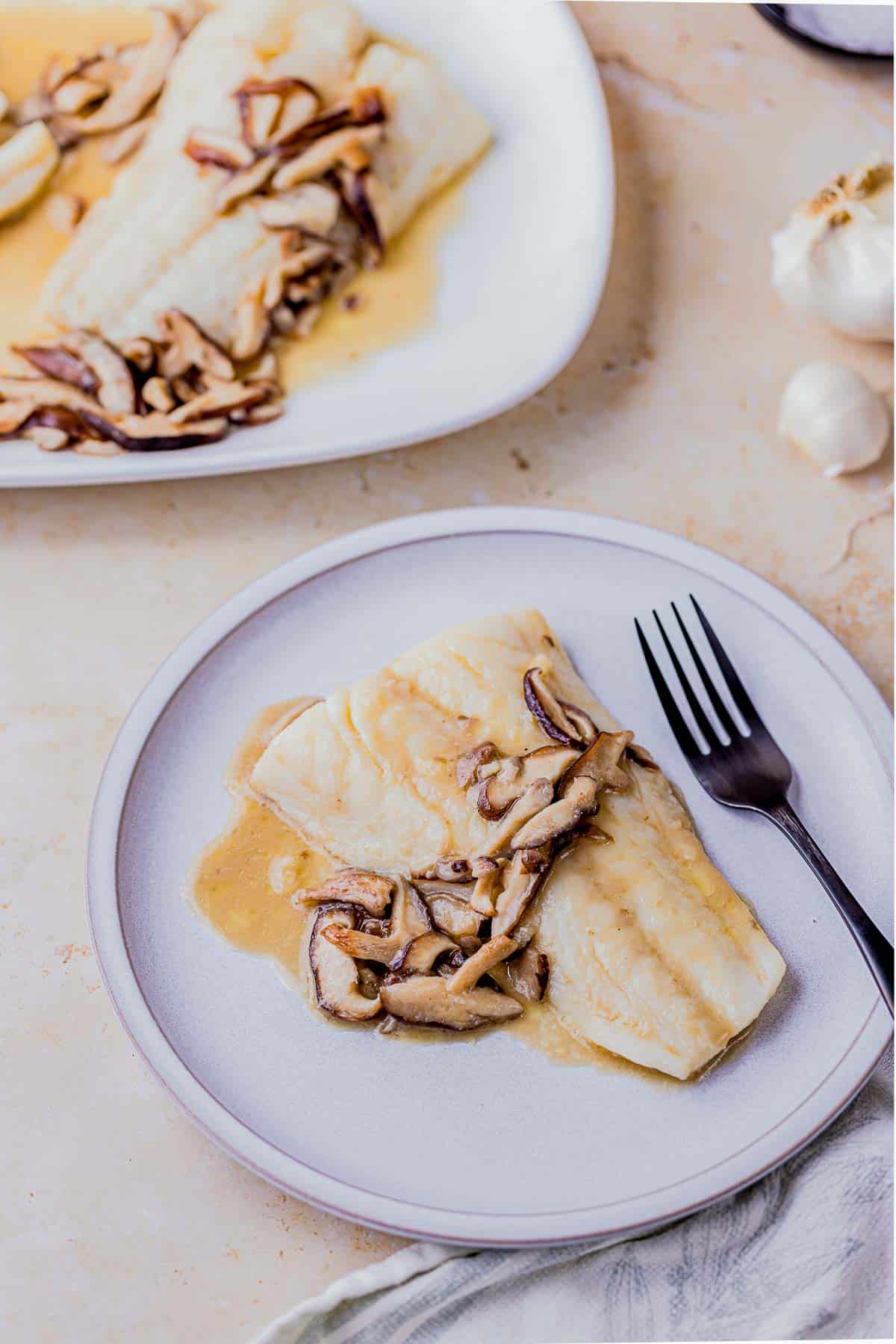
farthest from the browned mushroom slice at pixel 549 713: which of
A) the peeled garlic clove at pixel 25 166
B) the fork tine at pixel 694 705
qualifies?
the peeled garlic clove at pixel 25 166

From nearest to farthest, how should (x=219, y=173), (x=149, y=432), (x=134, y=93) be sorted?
1. (x=149, y=432)
2. (x=219, y=173)
3. (x=134, y=93)

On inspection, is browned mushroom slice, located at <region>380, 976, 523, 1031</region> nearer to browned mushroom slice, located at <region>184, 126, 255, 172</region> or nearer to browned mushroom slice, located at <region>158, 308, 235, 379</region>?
browned mushroom slice, located at <region>158, 308, 235, 379</region>

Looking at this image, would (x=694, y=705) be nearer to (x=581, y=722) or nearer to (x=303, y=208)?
(x=581, y=722)

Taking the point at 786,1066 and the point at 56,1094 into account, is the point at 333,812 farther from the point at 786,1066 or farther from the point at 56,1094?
the point at 786,1066

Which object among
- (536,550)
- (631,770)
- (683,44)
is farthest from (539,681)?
(683,44)

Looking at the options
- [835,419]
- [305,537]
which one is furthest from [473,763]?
[835,419]

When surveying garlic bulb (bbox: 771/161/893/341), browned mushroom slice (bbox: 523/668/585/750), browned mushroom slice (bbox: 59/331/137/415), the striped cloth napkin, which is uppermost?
garlic bulb (bbox: 771/161/893/341)

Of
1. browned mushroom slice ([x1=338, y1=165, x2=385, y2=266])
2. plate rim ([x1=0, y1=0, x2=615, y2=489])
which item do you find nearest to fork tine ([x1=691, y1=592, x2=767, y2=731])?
plate rim ([x1=0, y1=0, x2=615, y2=489])

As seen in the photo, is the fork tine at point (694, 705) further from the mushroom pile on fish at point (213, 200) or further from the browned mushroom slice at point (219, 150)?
the browned mushroom slice at point (219, 150)
